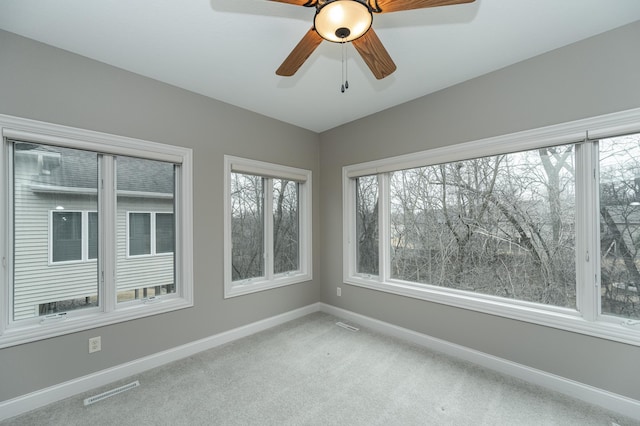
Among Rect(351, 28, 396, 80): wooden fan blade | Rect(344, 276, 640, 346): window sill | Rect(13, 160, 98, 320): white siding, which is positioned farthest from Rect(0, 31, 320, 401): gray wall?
Rect(351, 28, 396, 80): wooden fan blade

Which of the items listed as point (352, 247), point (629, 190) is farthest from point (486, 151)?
point (352, 247)

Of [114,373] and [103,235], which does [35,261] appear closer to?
[103,235]

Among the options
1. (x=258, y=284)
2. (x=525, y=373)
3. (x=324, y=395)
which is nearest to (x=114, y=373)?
(x=258, y=284)

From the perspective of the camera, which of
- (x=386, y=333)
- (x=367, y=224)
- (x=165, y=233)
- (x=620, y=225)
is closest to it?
(x=620, y=225)

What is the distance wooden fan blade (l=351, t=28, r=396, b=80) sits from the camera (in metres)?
1.48

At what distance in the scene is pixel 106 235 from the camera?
225 centimetres

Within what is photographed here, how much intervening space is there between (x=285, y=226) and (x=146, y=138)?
6.12 feet

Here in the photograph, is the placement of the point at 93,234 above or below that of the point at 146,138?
below

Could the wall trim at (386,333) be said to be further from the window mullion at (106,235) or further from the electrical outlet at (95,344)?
the window mullion at (106,235)

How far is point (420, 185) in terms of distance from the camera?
301cm

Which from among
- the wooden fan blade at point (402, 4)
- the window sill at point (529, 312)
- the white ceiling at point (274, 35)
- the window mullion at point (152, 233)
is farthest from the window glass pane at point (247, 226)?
the wooden fan blade at point (402, 4)

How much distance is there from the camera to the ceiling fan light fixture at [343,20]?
1206 mm

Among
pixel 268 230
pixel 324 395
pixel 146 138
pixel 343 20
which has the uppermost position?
pixel 343 20

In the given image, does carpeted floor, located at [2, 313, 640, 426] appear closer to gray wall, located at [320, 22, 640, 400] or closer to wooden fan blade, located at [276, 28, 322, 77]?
gray wall, located at [320, 22, 640, 400]
